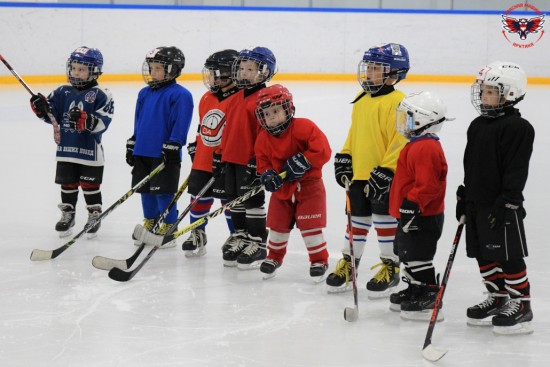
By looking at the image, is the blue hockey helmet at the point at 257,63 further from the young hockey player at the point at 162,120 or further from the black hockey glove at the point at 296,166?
the black hockey glove at the point at 296,166

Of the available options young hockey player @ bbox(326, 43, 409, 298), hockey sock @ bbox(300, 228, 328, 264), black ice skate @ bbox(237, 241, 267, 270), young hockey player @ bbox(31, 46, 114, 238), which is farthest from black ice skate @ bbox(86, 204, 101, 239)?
young hockey player @ bbox(326, 43, 409, 298)

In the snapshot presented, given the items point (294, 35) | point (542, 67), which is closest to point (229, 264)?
point (294, 35)

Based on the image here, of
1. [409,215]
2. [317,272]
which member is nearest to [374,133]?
[409,215]

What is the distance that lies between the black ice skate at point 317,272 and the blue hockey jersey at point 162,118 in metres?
0.99

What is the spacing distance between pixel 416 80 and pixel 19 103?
6.23 m

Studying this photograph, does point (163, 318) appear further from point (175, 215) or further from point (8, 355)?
point (175, 215)

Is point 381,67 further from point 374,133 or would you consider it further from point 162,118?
point 162,118

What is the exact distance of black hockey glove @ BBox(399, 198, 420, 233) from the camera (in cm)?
340

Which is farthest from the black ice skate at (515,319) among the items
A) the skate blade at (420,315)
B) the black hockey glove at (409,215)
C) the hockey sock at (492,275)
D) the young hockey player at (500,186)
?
the black hockey glove at (409,215)

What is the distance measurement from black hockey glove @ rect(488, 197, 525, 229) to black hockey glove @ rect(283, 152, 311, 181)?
0.93 meters

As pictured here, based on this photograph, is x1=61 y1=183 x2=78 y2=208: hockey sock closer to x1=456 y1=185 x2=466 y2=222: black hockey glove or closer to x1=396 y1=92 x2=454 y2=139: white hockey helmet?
x1=396 y1=92 x2=454 y2=139: white hockey helmet

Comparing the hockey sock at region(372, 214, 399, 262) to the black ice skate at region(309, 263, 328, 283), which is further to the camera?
the black ice skate at region(309, 263, 328, 283)

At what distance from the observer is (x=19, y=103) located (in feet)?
34.2

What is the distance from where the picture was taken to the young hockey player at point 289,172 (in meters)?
3.95
